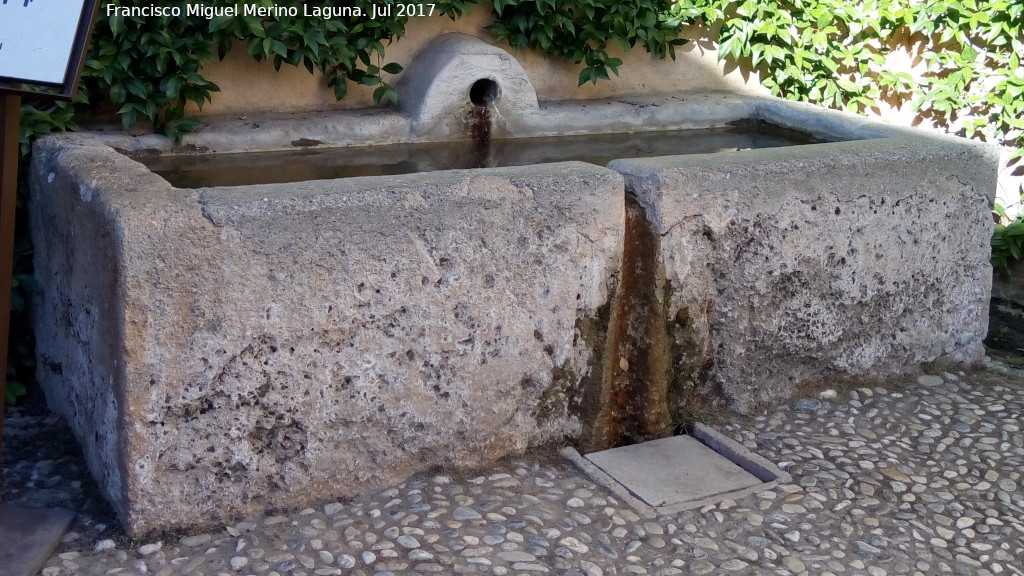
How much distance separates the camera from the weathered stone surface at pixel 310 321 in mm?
2354

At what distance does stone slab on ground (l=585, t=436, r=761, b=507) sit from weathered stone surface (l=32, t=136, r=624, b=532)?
205 mm

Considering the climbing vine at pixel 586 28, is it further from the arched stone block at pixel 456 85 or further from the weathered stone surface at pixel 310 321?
the weathered stone surface at pixel 310 321

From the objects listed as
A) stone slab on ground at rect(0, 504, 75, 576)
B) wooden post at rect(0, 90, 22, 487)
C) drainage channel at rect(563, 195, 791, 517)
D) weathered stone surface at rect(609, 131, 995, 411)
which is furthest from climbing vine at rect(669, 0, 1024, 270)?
stone slab on ground at rect(0, 504, 75, 576)

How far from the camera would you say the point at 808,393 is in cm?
331

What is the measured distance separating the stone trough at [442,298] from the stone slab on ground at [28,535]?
141 millimetres

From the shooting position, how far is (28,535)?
239 cm

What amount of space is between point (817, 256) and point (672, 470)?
82cm

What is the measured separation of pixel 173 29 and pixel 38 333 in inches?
40.0

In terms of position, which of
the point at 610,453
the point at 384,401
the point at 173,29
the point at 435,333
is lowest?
the point at 610,453

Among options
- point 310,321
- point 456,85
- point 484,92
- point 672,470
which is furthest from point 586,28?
point 310,321

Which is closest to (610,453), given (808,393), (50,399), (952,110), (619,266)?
(619,266)

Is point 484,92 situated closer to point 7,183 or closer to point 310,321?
point 310,321

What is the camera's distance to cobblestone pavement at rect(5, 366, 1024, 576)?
2.37m

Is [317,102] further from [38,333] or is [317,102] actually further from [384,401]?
[384,401]
